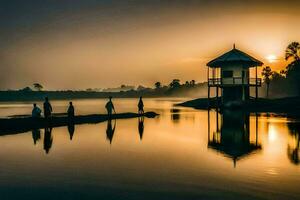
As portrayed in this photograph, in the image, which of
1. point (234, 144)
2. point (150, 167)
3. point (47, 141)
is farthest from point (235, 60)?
point (150, 167)

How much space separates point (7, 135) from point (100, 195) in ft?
56.9

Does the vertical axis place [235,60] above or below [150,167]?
above

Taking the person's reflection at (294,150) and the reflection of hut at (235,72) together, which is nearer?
the person's reflection at (294,150)

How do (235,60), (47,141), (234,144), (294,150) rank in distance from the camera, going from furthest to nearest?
(235,60) → (47,141) → (234,144) → (294,150)

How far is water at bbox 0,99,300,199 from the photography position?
414 inches

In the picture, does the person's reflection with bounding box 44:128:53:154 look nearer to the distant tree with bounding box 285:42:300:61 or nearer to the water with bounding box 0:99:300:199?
the water with bounding box 0:99:300:199

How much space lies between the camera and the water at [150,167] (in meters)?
10.5

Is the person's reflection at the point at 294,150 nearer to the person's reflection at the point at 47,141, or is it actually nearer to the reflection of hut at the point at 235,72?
the person's reflection at the point at 47,141

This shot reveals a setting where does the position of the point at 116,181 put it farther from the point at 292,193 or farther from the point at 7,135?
the point at 7,135

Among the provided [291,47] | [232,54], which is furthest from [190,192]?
[291,47]

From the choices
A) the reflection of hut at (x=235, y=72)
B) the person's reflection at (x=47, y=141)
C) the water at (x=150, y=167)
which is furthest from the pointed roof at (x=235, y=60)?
the person's reflection at (x=47, y=141)

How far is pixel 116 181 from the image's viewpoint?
1184cm

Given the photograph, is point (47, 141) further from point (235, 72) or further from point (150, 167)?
point (235, 72)

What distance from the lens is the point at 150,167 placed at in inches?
560
